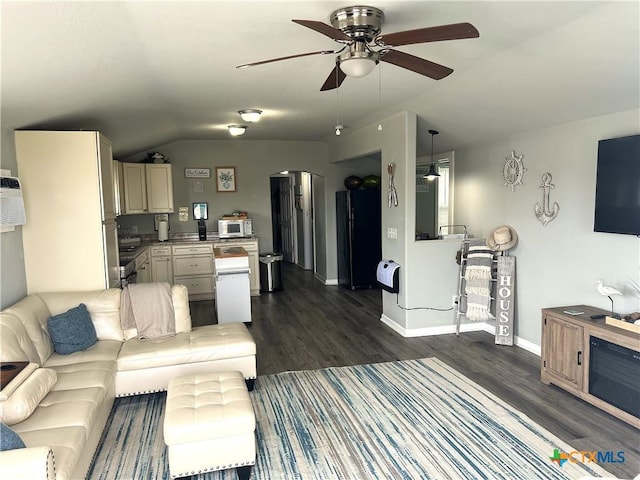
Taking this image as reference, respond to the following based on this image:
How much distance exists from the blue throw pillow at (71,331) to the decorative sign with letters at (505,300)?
3.93 meters

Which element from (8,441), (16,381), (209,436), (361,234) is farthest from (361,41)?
(361,234)

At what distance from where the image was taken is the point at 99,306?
3.65 m

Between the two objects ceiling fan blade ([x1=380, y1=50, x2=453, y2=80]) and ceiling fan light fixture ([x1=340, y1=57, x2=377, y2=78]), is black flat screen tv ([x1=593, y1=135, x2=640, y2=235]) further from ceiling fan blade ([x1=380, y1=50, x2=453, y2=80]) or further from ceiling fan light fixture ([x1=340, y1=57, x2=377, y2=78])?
ceiling fan light fixture ([x1=340, y1=57, x2=377, y2=78])

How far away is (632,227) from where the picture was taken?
3.18m

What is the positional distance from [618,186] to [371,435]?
2.63m

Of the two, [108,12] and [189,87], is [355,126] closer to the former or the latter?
[189,87]

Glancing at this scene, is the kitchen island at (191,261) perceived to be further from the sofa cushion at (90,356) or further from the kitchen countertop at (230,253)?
the sofa cushion at (90,356)

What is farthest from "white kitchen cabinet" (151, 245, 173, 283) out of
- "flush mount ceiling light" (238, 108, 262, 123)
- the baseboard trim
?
the baseboard trim

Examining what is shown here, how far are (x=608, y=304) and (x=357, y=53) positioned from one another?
9.86 ft

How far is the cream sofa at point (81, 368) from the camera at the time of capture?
6.97 ft

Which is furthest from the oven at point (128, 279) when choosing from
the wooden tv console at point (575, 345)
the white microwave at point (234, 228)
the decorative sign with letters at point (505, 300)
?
the wooden tv console at point (575, 345)

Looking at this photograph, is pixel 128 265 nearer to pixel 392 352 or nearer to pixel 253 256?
pixel 253 256

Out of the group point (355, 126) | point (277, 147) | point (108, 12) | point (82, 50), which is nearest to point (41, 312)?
point (82, 50)

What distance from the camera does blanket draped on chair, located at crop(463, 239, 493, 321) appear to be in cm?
466
